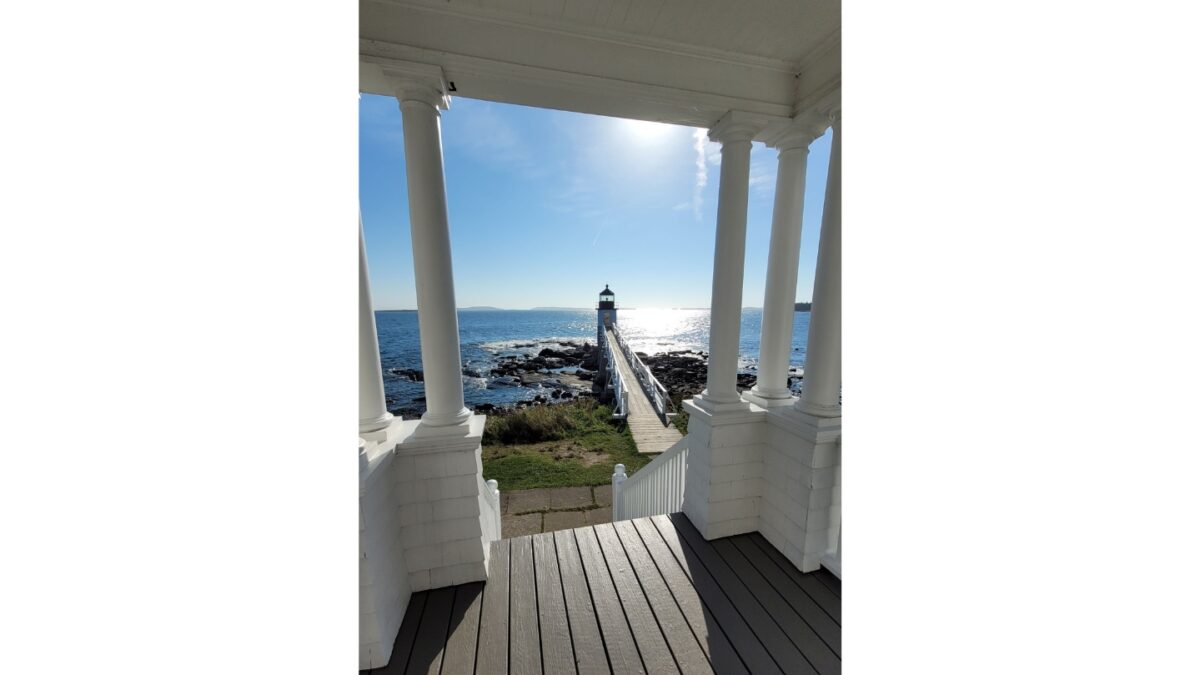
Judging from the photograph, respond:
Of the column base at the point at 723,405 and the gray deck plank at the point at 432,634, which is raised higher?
the column base at the point at 723,405

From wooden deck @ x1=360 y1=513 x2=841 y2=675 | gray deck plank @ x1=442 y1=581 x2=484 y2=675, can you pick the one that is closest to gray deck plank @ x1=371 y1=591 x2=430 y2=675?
wooden deck @ x1=360 y1=513 x2=841 y2=675

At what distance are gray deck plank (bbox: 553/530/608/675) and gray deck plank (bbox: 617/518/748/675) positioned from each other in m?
0.53

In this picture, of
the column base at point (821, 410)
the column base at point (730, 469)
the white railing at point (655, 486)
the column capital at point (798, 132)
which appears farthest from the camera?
the white railing at point (655, 486)

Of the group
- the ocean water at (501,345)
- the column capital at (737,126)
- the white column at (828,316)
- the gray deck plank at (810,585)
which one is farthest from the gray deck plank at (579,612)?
the column capital at (737,126)

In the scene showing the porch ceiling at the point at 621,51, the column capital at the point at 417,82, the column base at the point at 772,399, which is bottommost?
the column base at the point at 772,399

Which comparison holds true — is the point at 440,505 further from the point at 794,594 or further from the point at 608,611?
the point at 794,594

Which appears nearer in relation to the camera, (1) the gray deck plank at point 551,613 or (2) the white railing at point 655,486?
(1) the gray deck plank at point 551,613

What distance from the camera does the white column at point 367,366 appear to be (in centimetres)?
238

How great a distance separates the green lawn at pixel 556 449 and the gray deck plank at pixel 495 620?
3954 millimetres

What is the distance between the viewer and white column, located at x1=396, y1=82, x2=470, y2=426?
7.56 ft

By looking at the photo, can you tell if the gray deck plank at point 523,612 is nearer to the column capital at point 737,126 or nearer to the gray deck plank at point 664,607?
the gray deck plank at point 664,607

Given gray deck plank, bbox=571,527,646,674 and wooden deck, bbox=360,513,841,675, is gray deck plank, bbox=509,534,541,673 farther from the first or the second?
gray deck plank, bbox=571,527,646,674

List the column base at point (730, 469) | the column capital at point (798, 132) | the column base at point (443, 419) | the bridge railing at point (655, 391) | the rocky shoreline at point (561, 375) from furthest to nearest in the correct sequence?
the rocky shoreline at point (561, 375)
the bridge railing at point (655, 391)
the column base at point (730, 469)
the column capital at point (798, 132)
the column base at point (443, 419)

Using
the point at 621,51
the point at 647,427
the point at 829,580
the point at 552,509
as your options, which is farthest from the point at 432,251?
the point at 647,427
